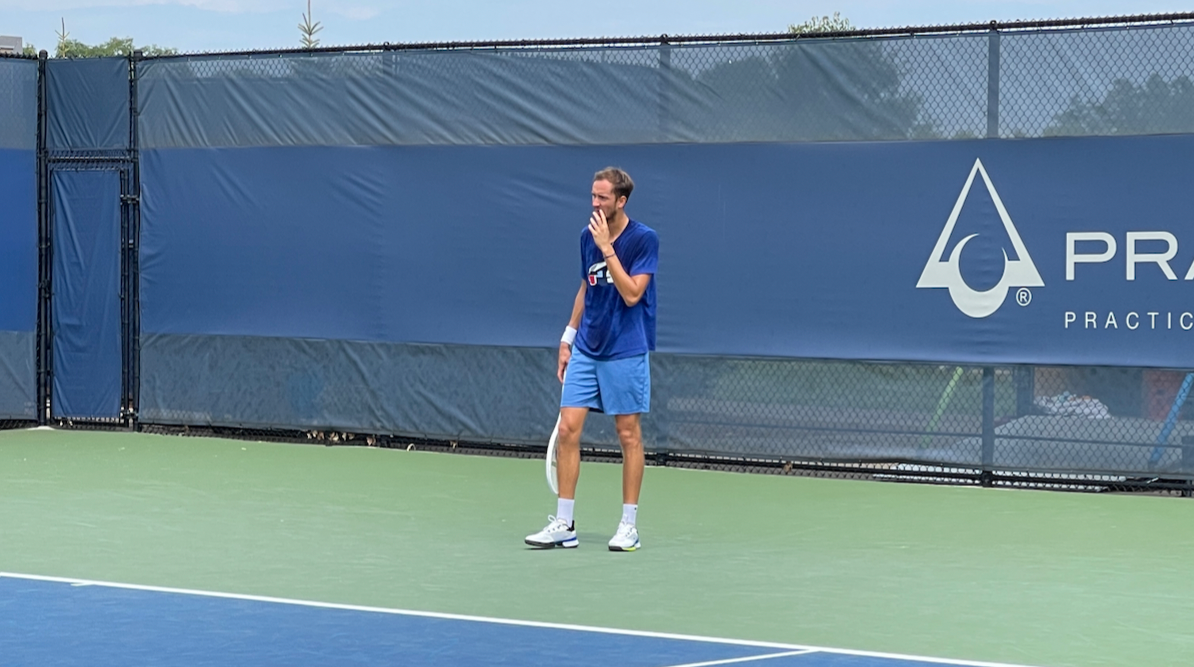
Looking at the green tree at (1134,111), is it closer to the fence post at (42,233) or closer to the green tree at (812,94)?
the green tree at (812,94)

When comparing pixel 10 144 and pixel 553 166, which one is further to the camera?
pixel 10 144

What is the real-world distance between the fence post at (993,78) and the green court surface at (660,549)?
2214mm


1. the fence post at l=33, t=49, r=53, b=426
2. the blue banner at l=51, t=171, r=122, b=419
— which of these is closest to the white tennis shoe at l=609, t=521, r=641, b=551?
the blue banner at l=51, t=171, r=122, b=419

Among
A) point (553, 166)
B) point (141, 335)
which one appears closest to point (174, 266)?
point (141, 335)

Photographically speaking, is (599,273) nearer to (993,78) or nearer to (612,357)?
(612,357)

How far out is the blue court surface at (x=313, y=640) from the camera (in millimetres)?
5844

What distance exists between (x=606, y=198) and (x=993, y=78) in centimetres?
350

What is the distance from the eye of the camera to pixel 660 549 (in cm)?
824

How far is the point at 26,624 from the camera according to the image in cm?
643

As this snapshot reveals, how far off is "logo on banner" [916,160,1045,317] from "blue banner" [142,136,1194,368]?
1 cm

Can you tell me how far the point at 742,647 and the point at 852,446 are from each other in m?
5.04

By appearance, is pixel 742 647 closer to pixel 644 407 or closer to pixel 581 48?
pixel 644 407

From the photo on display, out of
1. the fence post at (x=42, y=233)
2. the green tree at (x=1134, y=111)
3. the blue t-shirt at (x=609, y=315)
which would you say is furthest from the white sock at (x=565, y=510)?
the fence post at (x=42, y=233)

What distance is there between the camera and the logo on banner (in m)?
10.5
